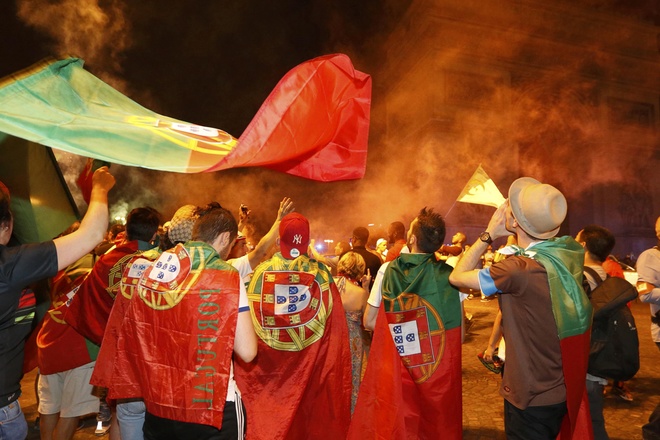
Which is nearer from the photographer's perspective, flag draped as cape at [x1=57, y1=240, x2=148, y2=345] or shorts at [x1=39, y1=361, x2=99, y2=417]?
flag draped as cape at [x1=57, y1=240, x2=148, y2=345]

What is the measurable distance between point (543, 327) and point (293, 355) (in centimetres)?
158

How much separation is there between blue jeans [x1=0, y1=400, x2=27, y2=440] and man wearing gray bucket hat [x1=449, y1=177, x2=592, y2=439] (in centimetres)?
228

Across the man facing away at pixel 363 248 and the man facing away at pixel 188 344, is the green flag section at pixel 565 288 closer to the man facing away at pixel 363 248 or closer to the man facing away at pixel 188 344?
the man facing away at pixel 188 344

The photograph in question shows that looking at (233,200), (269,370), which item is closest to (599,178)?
(233,200)

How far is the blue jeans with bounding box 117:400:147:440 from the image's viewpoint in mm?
2582

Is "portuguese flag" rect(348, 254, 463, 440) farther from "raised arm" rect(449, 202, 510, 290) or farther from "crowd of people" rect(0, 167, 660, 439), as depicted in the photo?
"raised arm" rect(449, 202, 510, 290)

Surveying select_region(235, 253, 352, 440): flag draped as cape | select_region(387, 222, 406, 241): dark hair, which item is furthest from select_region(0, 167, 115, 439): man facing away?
select_region(387, 222, 406, 241): dark hair

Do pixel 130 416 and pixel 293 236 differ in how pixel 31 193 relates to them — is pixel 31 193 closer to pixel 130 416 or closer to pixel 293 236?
pixel 130 416

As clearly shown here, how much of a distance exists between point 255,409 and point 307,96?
2080 mm

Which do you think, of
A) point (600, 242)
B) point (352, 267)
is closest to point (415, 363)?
point (352, 267)

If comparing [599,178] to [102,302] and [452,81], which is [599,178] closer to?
[452,81]

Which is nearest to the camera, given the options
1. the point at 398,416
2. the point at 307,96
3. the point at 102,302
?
the point at 307,96

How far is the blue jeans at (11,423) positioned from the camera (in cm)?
188

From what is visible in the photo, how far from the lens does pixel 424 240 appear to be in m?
2.91
